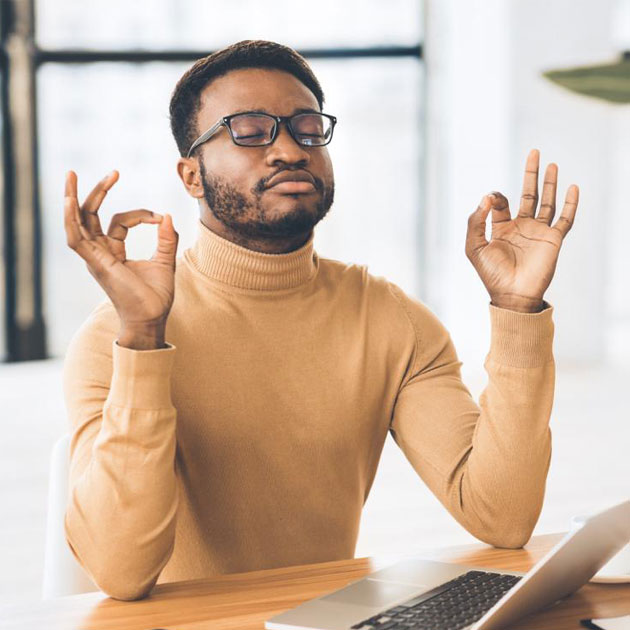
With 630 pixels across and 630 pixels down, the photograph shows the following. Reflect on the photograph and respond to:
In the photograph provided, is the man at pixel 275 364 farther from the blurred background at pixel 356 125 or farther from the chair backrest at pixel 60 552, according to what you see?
the blurred background at pixel 356 125

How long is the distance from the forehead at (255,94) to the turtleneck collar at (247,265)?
7.8 inches

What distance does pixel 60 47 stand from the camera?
6.16 meters

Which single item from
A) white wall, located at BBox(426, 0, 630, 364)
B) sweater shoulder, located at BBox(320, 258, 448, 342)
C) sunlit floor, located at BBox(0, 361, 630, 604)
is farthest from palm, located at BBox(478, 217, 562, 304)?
white wall, located at BBox(426, 0, 630, 364)

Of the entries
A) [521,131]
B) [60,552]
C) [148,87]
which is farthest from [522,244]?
[148,87]

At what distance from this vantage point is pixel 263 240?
1.51m

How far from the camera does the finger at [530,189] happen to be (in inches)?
55.1

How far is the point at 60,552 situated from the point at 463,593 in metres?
0.60

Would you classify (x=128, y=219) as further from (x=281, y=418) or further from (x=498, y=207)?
(x=498, y=207)

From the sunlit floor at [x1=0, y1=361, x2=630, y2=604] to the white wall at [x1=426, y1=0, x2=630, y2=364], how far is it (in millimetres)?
638

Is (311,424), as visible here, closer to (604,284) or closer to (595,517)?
(595,517)

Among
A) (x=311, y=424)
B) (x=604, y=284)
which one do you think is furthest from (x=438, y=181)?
(x=311, y=424)

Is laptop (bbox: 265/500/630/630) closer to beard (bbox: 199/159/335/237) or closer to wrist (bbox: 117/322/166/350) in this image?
wrist (bbox: 117/322/166/350)

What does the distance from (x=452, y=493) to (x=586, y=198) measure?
522cm

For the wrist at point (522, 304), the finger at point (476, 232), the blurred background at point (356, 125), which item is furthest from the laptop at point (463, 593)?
the blurred background at point (356, 125)
